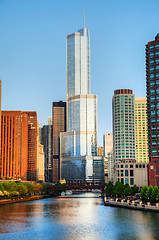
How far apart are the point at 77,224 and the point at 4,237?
91.4 ft

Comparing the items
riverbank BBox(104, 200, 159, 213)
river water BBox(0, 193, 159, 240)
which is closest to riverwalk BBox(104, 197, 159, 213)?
riverbank BBox(104, 200, 159, 213)

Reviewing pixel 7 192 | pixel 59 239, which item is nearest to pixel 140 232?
pixel 59 239

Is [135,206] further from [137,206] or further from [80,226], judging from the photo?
[80,226]

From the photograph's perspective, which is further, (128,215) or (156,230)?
(128,215)

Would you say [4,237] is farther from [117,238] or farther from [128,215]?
[128,215]

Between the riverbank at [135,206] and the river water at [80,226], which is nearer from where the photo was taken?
the river water at [80,226]

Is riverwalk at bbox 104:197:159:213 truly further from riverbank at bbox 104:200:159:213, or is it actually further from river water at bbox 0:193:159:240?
river water at bbox 0:193:159:240

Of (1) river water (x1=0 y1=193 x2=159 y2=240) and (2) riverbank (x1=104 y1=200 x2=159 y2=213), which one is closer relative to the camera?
(1) river water (x1=0 y1=193 x2=159 y2=240)

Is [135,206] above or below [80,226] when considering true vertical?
above

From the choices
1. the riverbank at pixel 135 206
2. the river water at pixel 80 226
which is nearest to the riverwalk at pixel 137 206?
the riverbank at pixel 135 206

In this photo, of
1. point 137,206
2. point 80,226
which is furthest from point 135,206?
point 80,226

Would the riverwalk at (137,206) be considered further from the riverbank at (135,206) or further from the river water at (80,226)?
the river water at (80,226)

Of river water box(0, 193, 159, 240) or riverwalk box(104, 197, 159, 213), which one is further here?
riverwalk box(104, 197, 159, 213)

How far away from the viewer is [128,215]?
12500 cm
